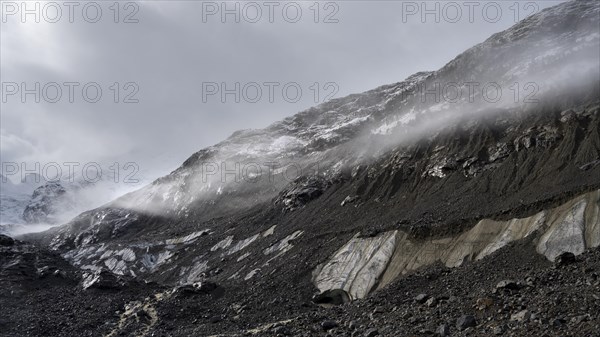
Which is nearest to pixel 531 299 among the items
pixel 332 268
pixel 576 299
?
pixel 576 299

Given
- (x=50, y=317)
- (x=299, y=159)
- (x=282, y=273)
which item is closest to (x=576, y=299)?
(x=282, y=273)

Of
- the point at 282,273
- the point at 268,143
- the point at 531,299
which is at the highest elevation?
the point at 268,143

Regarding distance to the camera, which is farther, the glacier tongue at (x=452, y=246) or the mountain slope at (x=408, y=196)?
the mountain slope at (x=408, y=196)

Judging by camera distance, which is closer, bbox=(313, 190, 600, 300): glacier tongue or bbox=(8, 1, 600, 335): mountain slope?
bbox=(313, 190, 600, 300): glacier tongue

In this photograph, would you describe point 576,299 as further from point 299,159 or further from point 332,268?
point 299,159

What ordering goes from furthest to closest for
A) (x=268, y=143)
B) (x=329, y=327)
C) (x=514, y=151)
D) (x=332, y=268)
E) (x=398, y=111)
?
(x=268, y=143)
(x=398, y=111)
(x=514, y=151)
(x=332, y=268)
(x=329, y=327)

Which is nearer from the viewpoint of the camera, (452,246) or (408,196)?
(452,246)

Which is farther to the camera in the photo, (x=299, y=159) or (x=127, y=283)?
(x=299, y=159)

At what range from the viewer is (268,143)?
149750 millimetres

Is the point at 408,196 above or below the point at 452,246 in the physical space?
above

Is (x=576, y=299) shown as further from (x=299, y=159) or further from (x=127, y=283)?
(x=299, y=159)

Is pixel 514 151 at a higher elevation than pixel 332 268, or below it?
higher

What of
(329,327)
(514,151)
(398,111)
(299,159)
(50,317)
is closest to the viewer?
(329,327)

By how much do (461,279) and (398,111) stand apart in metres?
68.3
